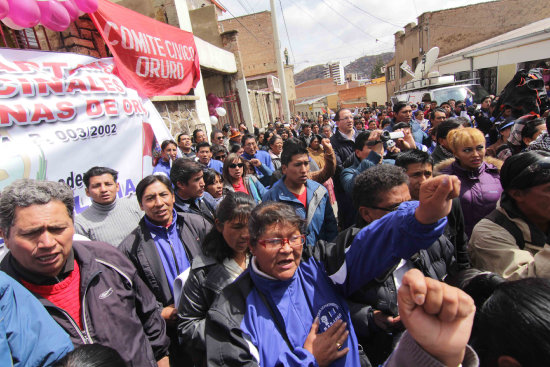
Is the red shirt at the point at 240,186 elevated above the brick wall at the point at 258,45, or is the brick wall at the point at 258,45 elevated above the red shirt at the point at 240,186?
the brick wall at the point at 258,45

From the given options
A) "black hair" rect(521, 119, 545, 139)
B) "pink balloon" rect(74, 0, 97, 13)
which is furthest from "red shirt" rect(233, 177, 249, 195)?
"black hair" rect(521, 119, 545, 139)

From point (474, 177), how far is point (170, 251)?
2397 millimetres

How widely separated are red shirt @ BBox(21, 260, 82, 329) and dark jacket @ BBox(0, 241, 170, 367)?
5 cm

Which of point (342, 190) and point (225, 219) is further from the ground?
point (225, 219)

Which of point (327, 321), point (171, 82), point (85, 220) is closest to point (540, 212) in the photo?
point (327, 321)

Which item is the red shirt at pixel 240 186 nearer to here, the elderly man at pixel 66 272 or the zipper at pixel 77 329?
the elderly man at pixel 66 272

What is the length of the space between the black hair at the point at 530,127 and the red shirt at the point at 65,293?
3.83 m

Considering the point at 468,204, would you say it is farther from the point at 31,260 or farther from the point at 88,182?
the point at 88,182

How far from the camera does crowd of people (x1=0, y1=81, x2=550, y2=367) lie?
2.68 ft

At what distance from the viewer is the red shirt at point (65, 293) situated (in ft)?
4.69

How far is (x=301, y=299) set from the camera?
1.26m

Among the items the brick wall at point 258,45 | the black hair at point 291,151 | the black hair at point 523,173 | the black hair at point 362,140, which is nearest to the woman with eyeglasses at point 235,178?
the black hair at point 291,151

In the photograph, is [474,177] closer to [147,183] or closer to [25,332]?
[147,183]

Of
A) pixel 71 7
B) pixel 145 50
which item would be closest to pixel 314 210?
pixel 71 7
